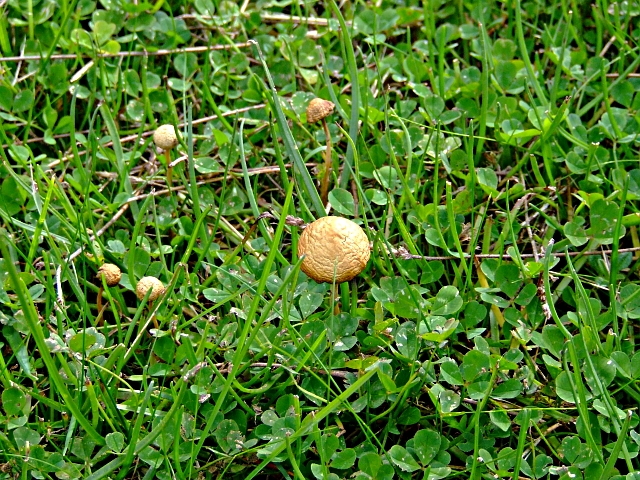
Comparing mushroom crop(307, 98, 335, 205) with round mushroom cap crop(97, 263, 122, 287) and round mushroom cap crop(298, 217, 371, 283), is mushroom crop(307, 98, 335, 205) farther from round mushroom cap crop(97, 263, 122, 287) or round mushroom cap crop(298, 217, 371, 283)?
round mushroom cap crop(97, 263, 122, 287)

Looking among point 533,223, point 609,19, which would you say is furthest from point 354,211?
point 609,19

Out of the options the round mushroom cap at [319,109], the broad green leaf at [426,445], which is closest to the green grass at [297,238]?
the broad green leaf at [426,445]

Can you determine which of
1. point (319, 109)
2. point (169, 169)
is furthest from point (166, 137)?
point (319, 109)

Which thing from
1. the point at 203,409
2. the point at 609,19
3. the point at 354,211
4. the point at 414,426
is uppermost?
the point at 609,19

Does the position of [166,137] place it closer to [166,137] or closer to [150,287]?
[166,137]

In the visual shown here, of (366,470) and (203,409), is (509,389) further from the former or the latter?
(203,409)

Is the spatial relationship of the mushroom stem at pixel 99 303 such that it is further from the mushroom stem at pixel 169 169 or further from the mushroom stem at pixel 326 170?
the mushroom stem at pixel 326 170

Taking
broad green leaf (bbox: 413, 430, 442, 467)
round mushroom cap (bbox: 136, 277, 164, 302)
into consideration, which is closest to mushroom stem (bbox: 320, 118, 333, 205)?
round mushroom cap (bbox: 136, 277, 164, 302)
